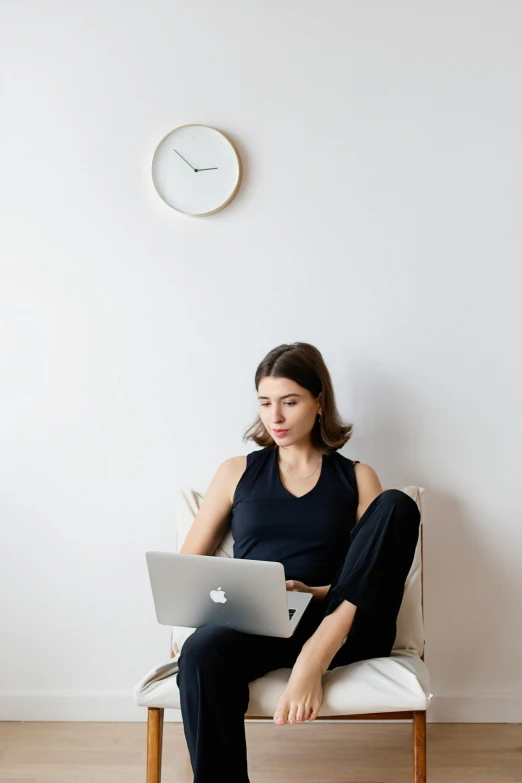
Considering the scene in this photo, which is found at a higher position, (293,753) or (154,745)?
(154,745)

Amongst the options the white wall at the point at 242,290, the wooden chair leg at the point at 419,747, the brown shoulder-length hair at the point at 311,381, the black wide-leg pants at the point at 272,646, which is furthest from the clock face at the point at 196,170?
the wooden chair leg at the point at 419,747

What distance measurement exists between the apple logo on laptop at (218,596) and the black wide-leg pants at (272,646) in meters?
0.07

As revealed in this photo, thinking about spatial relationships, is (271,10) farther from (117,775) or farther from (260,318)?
(117,775)

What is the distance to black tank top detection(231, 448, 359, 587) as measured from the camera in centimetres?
205

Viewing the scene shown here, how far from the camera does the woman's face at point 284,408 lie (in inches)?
82.7

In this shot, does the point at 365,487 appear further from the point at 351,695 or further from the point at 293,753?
the point at 293,753

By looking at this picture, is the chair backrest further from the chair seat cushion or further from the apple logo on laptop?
the apple logo on laptop

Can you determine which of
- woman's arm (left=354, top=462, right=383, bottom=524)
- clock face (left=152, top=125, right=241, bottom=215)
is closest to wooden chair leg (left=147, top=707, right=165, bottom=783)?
woman's arm (left=354, top=462, right=383, bottom=524)

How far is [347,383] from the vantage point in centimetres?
242

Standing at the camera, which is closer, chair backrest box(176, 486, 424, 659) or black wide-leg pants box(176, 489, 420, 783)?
black wide-leg pants box(176, 489, 420, 783)

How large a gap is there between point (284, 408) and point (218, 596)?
1.89ft

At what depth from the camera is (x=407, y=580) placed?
2160 mm

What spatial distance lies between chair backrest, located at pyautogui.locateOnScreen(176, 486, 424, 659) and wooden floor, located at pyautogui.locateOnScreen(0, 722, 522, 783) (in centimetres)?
34

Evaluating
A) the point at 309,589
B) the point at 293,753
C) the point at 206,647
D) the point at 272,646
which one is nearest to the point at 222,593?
the point at 206,647
